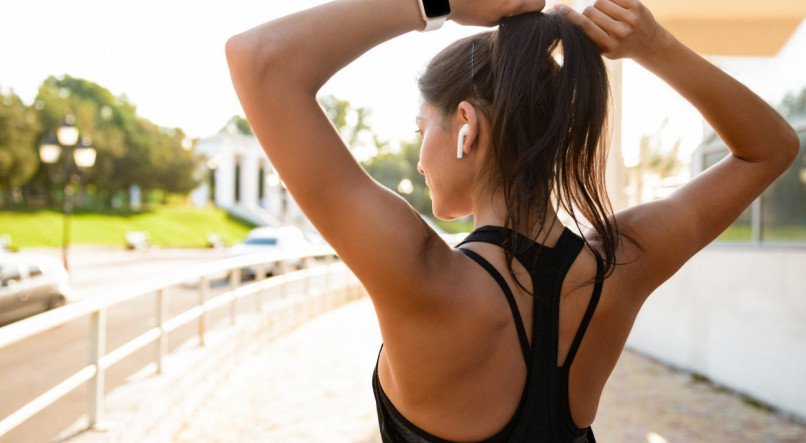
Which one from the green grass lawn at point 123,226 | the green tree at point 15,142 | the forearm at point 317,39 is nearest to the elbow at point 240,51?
the forearm at point 317,39

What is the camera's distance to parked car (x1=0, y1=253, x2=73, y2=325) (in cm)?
1166

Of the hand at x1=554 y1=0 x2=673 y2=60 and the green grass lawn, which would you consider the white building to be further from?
the hand at x1=554 y1=0 x2=673 y2=60

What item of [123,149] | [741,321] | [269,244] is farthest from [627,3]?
[123,149]

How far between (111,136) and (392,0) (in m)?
61.5

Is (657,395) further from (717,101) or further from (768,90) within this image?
(717,101)

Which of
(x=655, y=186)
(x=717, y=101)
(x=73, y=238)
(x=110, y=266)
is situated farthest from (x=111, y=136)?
(x=717, y=101)

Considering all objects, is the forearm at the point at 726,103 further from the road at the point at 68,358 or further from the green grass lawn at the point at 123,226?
the green grass lawn at the point at 123,226

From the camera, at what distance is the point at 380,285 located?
3.12ft

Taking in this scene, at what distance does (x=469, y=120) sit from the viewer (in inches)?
44.4

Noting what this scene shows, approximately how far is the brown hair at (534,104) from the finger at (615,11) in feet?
0.19

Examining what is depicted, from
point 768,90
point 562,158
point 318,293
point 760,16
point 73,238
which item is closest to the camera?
point 562,158

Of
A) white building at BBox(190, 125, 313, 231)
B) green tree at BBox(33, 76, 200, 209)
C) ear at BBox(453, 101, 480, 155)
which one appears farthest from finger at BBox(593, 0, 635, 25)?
white building at BBox(190, 125, 313, 231)

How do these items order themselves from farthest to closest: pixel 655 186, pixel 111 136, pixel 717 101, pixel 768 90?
1. pixel 111 136
2. pixel 655 186
3. pixel 768 90
4. pixel 717 101

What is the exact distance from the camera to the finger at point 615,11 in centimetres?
117
